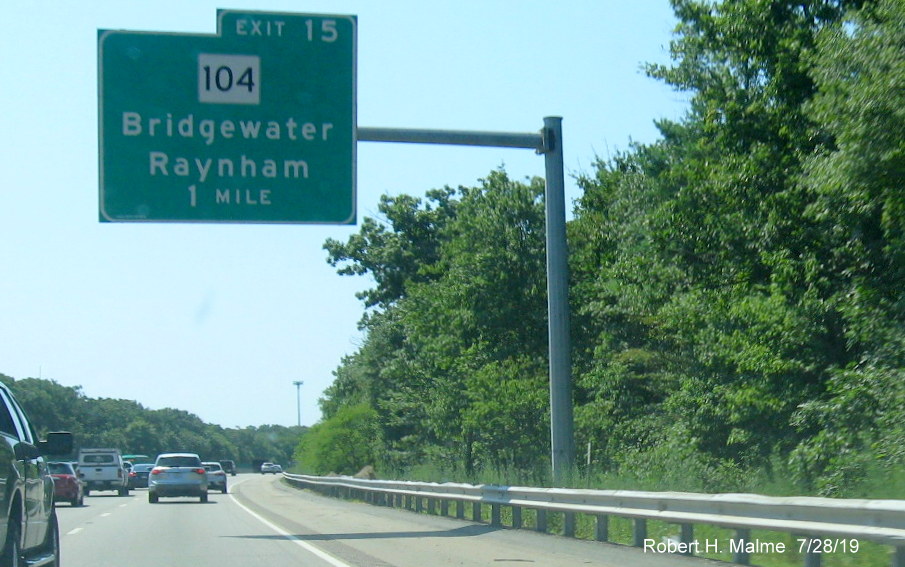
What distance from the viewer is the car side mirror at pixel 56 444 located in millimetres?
11930

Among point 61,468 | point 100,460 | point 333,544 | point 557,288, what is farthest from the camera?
point 100,460

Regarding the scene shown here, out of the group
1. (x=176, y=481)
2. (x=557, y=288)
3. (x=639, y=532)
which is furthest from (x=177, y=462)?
(x=639, y=532)

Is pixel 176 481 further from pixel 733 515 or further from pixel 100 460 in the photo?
pixel 733 515

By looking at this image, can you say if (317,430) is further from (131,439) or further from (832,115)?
(131,439)

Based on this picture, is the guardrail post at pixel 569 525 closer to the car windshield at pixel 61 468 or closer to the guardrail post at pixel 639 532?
the guardrail post at pixel 639 532

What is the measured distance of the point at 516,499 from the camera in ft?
60.3

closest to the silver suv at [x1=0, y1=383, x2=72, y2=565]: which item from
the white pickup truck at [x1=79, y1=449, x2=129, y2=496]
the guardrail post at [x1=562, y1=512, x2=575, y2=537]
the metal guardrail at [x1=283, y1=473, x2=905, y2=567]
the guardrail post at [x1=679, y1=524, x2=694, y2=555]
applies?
the metal guardrail at [x1=283, y1=473, x2=905, y2=567]

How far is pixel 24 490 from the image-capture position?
1065 cm

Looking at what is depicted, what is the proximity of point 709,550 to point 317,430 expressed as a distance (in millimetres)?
61373

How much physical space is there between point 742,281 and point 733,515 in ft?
37.7

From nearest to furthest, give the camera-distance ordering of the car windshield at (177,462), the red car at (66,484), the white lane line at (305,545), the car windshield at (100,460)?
1. the white lane line at (305,545)
2. the red car at (66,484)
3. the car windshield at (177,462)
4. the car windshield at (100,460)

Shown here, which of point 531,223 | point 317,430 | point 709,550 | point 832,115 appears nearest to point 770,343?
point 832,115

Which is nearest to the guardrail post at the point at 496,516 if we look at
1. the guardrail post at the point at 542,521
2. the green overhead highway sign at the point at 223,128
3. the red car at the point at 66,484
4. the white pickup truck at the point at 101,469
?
the guardrail post at the point at 542,521

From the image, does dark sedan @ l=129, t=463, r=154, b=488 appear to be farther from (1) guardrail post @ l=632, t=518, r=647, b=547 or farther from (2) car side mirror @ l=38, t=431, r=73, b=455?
(2) car side mirror @ l=38, t=431, r=73, b=455
